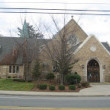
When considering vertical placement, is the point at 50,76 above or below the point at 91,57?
below

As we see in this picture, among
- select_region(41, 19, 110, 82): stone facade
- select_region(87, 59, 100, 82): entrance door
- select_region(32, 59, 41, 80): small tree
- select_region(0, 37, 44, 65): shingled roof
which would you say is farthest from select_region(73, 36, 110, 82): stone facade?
select_region(0, 37, 44, 65): shingled roof

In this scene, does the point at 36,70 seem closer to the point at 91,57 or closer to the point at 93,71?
the point at 91,57

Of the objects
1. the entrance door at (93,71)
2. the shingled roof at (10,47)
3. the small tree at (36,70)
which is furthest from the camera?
the shingled roof at (10,47)

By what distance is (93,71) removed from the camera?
31.2m

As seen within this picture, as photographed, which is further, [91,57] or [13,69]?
[13,69]

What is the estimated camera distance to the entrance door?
30770 mm

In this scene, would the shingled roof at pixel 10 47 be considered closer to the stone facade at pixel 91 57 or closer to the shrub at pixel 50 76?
the stone facade at pixel 91 57

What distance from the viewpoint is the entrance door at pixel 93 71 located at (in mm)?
30770

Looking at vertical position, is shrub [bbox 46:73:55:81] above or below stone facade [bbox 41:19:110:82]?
below

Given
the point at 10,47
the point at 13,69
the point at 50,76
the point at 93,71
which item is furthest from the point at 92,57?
the point at 10,47

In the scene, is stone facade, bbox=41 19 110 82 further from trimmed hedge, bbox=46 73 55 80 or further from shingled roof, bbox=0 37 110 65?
trimmed hedge, bbox=46 73 55 80

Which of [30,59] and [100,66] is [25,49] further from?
[100,66]

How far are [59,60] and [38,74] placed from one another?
655 centimetres

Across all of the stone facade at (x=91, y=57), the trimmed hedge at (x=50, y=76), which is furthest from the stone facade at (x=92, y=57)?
the trimmed hedge at (x=50, y=76)
